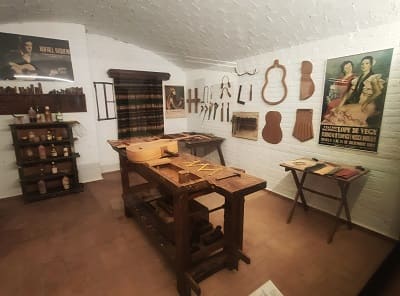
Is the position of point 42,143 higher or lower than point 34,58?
lower

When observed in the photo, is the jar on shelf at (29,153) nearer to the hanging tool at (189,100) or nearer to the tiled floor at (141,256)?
the tiled floor at (141,256)

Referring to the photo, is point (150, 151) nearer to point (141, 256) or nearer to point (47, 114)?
point (141, 256)

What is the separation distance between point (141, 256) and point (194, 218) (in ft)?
1.95

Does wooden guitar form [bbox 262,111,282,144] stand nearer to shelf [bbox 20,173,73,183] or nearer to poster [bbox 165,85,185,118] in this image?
poster [bbox 165,85,185,118]

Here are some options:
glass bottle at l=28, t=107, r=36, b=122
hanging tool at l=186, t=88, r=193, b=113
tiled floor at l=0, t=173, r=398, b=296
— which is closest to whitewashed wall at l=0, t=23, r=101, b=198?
glass bottle at l=28, t=107, r=36, b=122

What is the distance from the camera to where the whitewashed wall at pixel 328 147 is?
1985 mm

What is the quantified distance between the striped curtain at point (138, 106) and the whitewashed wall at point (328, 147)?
67.4 inches

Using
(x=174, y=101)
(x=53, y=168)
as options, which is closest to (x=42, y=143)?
(x=53, y=168)

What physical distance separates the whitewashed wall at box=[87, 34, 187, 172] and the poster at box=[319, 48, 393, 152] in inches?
126

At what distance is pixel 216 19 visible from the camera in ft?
8.11

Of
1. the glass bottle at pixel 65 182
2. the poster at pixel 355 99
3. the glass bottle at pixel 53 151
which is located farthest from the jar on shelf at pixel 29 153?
the poster at pixel 355 99

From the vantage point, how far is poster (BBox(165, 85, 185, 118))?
183 inches

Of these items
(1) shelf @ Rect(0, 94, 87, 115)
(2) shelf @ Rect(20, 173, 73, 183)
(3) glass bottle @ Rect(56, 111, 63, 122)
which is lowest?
(2) shelf @ Rect(20, 173, 73, 183)

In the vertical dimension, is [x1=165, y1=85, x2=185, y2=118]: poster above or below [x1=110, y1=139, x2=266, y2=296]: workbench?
above
